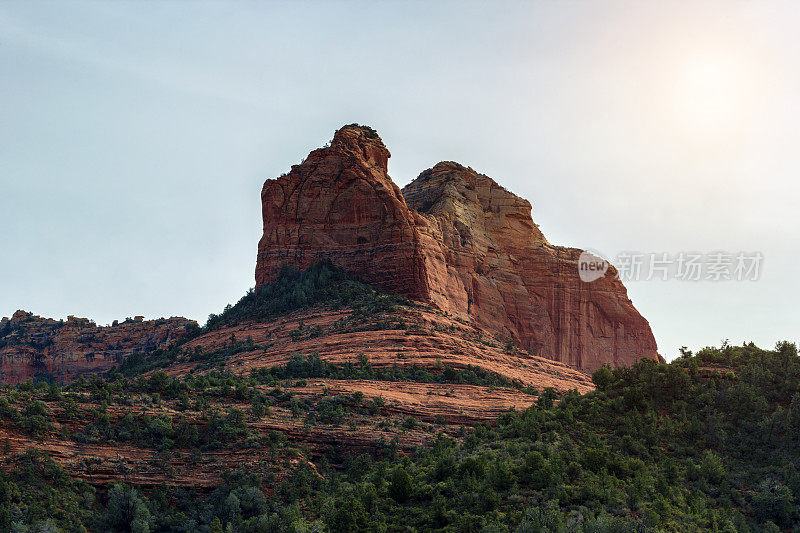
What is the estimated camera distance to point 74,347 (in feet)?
380

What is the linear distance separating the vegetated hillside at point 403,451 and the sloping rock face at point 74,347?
58.9 meters

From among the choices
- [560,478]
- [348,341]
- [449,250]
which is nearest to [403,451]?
[560,478]

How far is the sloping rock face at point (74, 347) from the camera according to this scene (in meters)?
112

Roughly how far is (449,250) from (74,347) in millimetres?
59635

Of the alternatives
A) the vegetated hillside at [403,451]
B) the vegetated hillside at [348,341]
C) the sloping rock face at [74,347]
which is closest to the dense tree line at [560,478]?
the vegetated hillside at [403,451]

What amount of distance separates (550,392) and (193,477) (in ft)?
85.1

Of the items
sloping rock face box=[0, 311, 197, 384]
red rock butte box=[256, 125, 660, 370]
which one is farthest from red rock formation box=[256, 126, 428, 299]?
sloping rock face box=[0, 311, 197, 384]

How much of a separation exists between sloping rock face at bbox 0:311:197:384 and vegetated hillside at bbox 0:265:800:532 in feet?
193

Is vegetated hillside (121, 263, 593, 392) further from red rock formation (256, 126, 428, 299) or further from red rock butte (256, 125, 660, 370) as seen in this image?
red rock butte (256, 125, 660, 370)

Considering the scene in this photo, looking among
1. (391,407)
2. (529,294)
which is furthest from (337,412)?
(529,294)

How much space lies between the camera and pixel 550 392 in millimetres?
57719

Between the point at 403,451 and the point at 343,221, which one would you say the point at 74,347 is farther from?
the point at 403,451

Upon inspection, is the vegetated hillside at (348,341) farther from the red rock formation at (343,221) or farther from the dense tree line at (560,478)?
the dense tree line at (560,478)

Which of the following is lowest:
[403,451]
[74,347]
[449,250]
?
[403,451]
